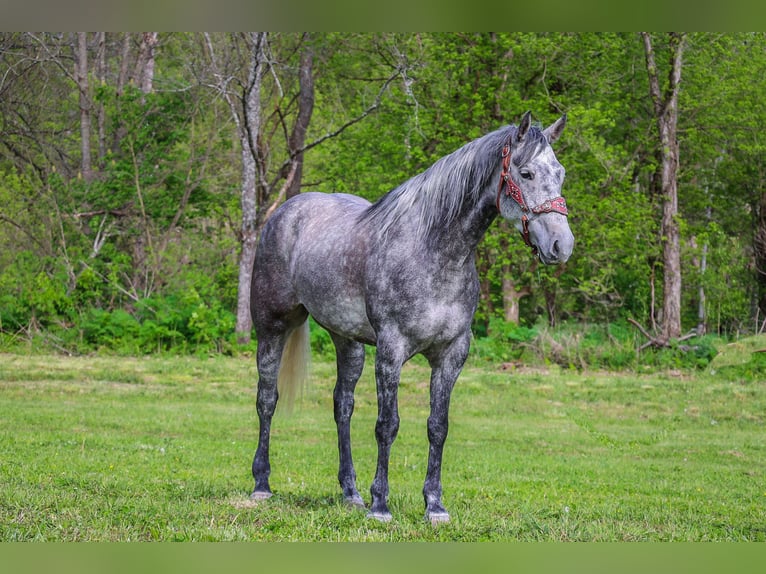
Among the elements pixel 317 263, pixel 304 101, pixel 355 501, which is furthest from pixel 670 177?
pixel 355 501

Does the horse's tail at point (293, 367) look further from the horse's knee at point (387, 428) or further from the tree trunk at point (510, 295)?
the tree trunk at point (510, 295)

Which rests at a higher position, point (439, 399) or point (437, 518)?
point (439, 399)

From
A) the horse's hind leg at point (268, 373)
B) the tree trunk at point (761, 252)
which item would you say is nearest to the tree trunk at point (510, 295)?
the tree trunk at point (761, 252)

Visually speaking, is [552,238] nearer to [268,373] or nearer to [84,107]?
[268,373]

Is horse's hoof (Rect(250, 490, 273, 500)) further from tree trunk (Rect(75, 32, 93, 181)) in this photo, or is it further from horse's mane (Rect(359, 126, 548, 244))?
tree trunk (Rect(75, 32, 93, 181))

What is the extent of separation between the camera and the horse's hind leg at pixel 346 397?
596 cm

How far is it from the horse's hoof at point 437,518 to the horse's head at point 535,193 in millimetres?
1687

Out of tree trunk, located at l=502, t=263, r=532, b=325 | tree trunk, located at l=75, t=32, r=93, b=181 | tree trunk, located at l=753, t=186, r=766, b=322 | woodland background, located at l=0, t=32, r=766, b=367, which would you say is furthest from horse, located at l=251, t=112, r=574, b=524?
tree trunk, located at l=753, t=186, r=766, b=322

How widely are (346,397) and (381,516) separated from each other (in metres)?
1.16

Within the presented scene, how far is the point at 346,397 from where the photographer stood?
6066 millimetres

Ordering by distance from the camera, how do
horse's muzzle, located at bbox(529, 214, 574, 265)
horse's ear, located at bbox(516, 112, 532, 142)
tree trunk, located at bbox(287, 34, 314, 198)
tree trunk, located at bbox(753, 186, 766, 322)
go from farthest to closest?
tree trunk, located at bbox(753, 186, 766, 322)
tree trunk, located at bbox(287, 34, 314, 198)
horse's ear, located at bbox(516, 112, 532, 142)
horse's muzzle, located at bbox(529, 214, 574, 265)

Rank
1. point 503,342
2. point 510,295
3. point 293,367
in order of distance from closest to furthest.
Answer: point 293,367 → point 503,342 → point 510,295

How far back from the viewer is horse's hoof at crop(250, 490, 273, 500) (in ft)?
19.4

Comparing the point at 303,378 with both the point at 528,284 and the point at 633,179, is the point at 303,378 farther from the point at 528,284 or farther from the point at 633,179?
the point at 633,179
